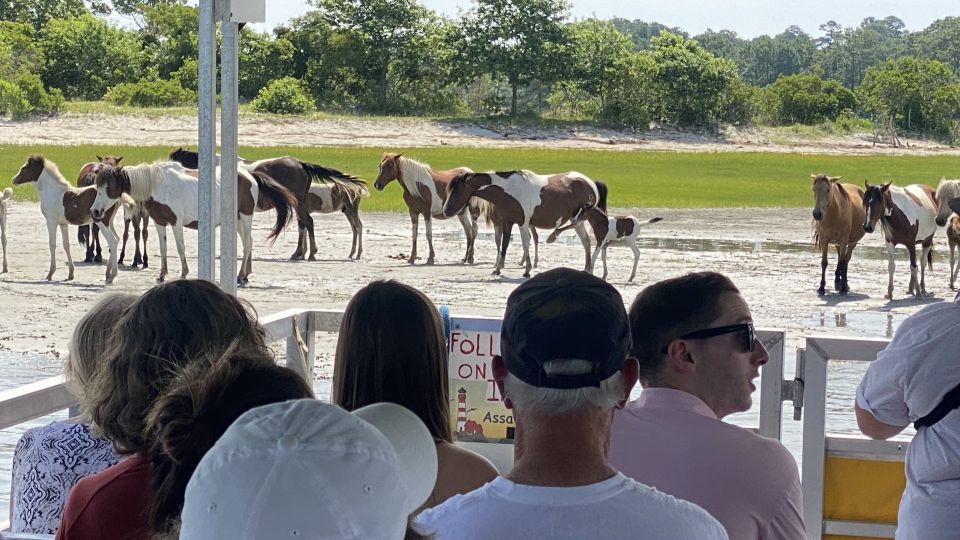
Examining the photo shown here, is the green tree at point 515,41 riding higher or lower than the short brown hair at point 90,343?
higher

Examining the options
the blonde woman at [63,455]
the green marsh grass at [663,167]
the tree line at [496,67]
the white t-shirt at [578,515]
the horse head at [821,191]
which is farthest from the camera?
the green marsh grass at [663,167]

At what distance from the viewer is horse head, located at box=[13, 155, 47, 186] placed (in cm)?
1482

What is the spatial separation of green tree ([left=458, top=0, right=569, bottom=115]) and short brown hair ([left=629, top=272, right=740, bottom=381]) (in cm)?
3129

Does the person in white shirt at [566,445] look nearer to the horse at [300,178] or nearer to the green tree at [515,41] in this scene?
the horse at [300,178]

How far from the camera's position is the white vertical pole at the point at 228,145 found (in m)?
3.83

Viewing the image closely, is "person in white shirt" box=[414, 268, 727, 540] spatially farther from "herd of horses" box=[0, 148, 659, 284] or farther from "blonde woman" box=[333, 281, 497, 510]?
"herd of horses" box=[0, 148, 659, 284]

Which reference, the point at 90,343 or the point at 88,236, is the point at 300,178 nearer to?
the point at 88,236

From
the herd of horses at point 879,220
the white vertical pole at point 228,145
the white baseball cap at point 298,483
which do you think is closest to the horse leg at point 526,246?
the herd of horses at point 879,220

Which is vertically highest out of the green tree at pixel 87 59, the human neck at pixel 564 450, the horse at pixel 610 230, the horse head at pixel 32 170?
the green tree at pixel 87 59

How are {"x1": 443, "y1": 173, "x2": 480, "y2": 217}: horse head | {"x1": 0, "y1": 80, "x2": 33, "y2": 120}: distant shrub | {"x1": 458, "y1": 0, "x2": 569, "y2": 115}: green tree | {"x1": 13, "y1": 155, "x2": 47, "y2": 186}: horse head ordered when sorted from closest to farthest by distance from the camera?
1. {"x1": 13, "y1": 155, "x2": 47, "y2": 186}: horse head
2. {"x1": 443, "y1": 173, "x2": 480, "y2": 217}: horse head
3. {"x1": 0, "y1": 80, "x2": 33, "y2": 120}: distant shrub
4. {"x1": 458, "y1": 0, "x2": 569, "y2": 115}: green tree

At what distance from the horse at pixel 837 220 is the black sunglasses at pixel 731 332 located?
14025mm

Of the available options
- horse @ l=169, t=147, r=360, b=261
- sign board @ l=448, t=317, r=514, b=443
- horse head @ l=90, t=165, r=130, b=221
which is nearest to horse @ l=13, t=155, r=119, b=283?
horse head @ l=90, t=165, r=130, b=221

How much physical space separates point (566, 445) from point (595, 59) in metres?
34.8

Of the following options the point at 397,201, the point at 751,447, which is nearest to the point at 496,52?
the point at 397,201
